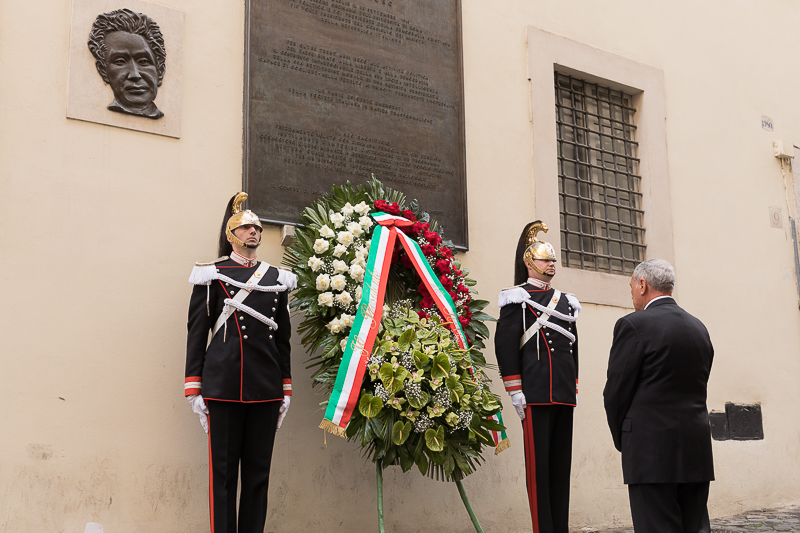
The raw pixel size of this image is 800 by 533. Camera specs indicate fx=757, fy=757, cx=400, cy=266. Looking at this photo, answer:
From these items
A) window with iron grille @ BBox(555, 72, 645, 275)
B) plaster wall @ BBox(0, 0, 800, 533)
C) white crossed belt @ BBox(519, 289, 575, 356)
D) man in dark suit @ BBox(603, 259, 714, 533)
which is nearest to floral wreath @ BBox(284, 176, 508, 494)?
white crossed belt @ BBox(519, 289, 575, 356)

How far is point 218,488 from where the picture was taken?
3.92 meters

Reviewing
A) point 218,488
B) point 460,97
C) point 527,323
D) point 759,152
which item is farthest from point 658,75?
point 218,488

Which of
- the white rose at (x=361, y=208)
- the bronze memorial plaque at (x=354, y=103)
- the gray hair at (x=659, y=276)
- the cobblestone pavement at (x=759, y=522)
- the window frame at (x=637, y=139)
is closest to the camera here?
the gray hair at (x=659, y=276)

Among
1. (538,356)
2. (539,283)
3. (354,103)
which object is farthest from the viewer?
(354,103)

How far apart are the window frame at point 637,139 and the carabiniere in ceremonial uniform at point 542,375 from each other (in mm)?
1399

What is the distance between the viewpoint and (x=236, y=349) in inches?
158

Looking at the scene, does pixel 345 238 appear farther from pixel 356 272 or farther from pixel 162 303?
pixel 162 303

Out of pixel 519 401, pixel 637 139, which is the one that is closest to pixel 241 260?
pixel 519 401

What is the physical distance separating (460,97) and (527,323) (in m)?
2.12

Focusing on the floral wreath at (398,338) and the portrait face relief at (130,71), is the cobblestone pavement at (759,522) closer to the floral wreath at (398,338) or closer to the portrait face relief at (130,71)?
the floral wreath at (398,338)

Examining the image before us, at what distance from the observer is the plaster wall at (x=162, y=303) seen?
4219 millimetres

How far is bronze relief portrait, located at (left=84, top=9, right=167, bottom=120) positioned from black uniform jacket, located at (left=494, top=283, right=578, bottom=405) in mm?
2579

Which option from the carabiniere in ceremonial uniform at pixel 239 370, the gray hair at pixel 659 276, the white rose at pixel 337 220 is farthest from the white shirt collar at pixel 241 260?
the gray hair at pixel 659 276

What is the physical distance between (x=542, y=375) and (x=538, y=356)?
0.12m
